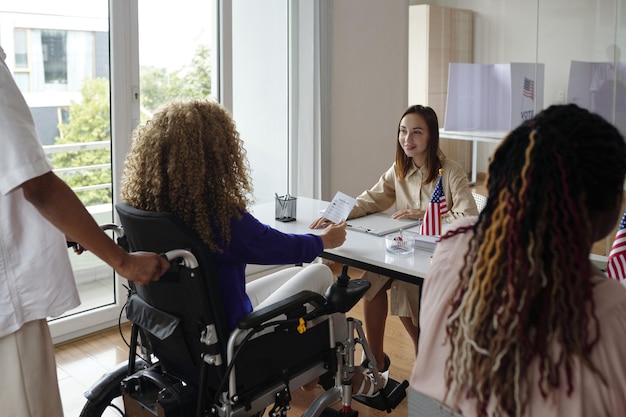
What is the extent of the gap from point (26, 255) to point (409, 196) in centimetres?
195

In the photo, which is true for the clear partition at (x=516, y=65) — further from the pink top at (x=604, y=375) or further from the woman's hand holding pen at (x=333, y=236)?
the pink top at (x=604, y=375)

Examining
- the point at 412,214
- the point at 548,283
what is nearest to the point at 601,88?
the point at 412,214

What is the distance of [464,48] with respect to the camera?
16.6ft

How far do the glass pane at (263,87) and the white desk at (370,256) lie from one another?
1.71m

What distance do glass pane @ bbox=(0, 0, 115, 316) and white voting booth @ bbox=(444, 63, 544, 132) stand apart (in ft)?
8.28

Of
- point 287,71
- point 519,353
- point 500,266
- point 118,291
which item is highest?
point 287,71

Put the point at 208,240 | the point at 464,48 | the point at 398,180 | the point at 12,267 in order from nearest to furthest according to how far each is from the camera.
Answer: the point at 12,267 < the point at 208,240 < the point at 398,180 < the point at 464,48

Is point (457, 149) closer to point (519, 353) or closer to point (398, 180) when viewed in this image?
point (398, 180)

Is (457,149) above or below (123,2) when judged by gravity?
below

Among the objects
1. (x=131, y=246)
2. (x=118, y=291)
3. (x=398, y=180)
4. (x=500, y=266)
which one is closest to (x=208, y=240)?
(x=131, y=246)

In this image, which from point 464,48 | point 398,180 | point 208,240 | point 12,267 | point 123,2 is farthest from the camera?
point 464,48

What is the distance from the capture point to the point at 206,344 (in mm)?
2020

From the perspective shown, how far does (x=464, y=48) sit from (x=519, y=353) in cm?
421

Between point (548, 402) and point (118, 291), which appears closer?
point (548, 402)
